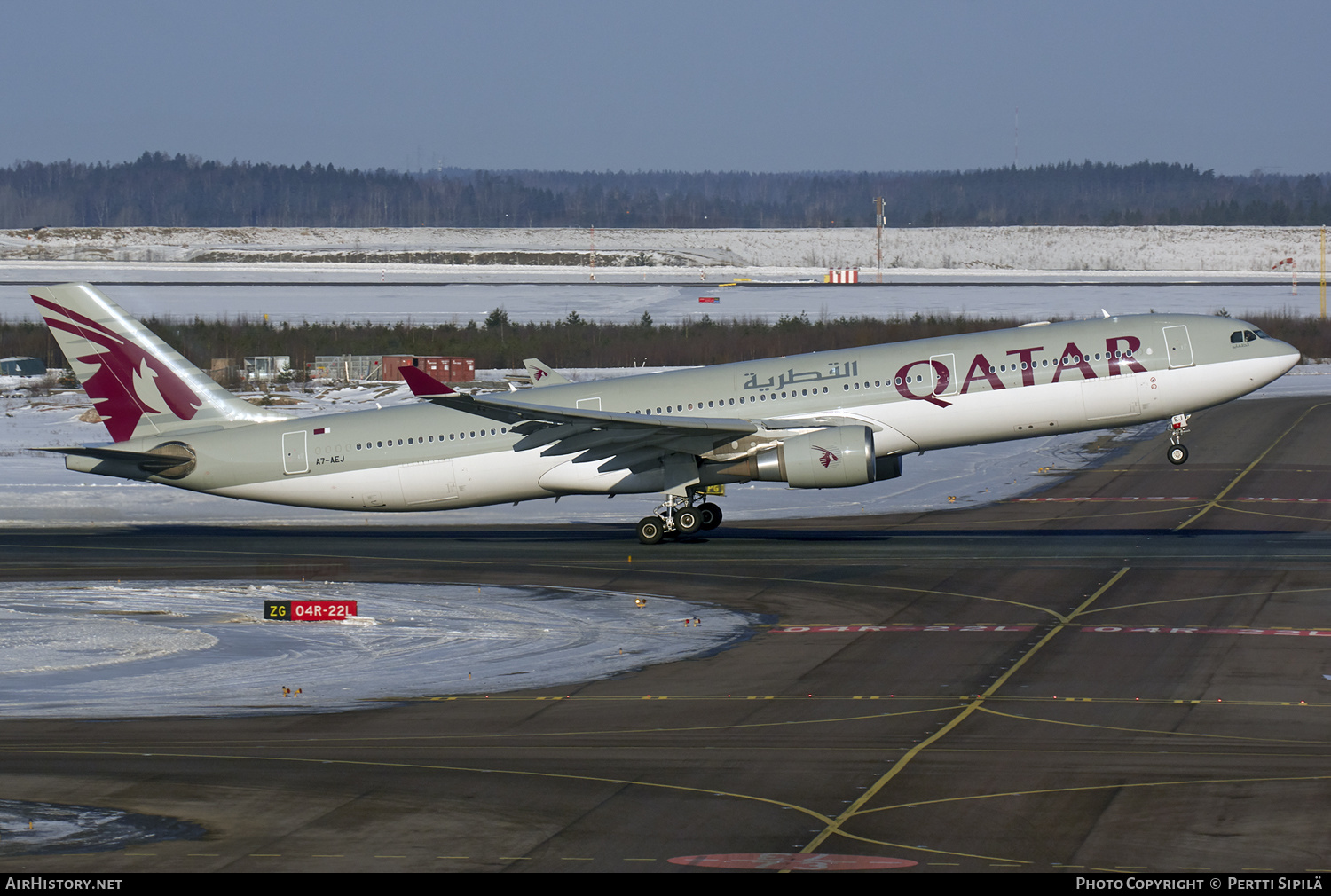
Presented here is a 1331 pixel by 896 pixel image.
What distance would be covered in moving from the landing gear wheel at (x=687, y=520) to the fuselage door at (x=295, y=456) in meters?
10.1

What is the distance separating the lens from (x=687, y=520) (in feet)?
125

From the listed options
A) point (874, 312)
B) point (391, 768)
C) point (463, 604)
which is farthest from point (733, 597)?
point (874, 312)

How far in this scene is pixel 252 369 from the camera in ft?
262

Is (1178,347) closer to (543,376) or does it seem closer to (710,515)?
(710,515)

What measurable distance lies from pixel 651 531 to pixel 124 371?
14595 millimetres

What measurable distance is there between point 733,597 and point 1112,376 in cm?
1275

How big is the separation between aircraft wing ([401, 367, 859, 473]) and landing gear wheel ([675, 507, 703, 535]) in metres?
1.55

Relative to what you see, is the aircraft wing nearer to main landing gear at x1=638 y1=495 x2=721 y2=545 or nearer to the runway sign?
main landing gear at x1=638 y1=495 x2=721 y2=545

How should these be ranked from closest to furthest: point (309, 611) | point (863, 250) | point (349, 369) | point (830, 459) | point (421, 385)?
point (309, 611) → point (421, 385) → point (830, 459) → point (349, 369) → point (863, 250)

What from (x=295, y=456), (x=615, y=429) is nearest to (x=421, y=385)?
(x=615, y=429)

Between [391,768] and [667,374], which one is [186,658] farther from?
[667,374]

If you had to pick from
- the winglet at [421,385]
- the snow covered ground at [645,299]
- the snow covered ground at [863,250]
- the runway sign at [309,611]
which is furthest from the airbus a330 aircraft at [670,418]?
the snow covered ground at [863,250]

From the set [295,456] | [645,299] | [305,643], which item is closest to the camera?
[305,643]

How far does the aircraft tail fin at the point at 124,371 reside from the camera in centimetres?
3725
